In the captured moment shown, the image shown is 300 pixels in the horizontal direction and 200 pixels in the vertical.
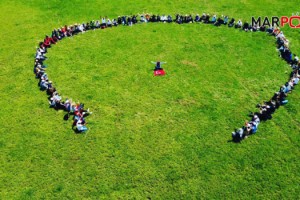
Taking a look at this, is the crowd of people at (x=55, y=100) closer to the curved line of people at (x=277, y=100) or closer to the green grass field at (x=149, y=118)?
the green grass field at (x=149, y=118)

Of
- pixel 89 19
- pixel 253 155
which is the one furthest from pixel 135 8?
pixel 253 155

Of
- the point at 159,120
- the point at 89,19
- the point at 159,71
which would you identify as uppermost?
the point at 89,19

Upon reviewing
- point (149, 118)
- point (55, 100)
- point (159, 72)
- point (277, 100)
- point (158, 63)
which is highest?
point (158, 63)

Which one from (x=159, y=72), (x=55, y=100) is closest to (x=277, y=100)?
(x=159, y=72)

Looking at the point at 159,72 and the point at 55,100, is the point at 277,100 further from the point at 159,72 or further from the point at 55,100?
the point at 55,100

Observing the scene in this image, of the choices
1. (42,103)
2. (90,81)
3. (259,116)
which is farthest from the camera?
(90,81)

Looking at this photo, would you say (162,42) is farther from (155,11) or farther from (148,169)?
(148,169)

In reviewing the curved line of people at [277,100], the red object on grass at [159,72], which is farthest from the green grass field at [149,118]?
the red object on grass at [159,72]
